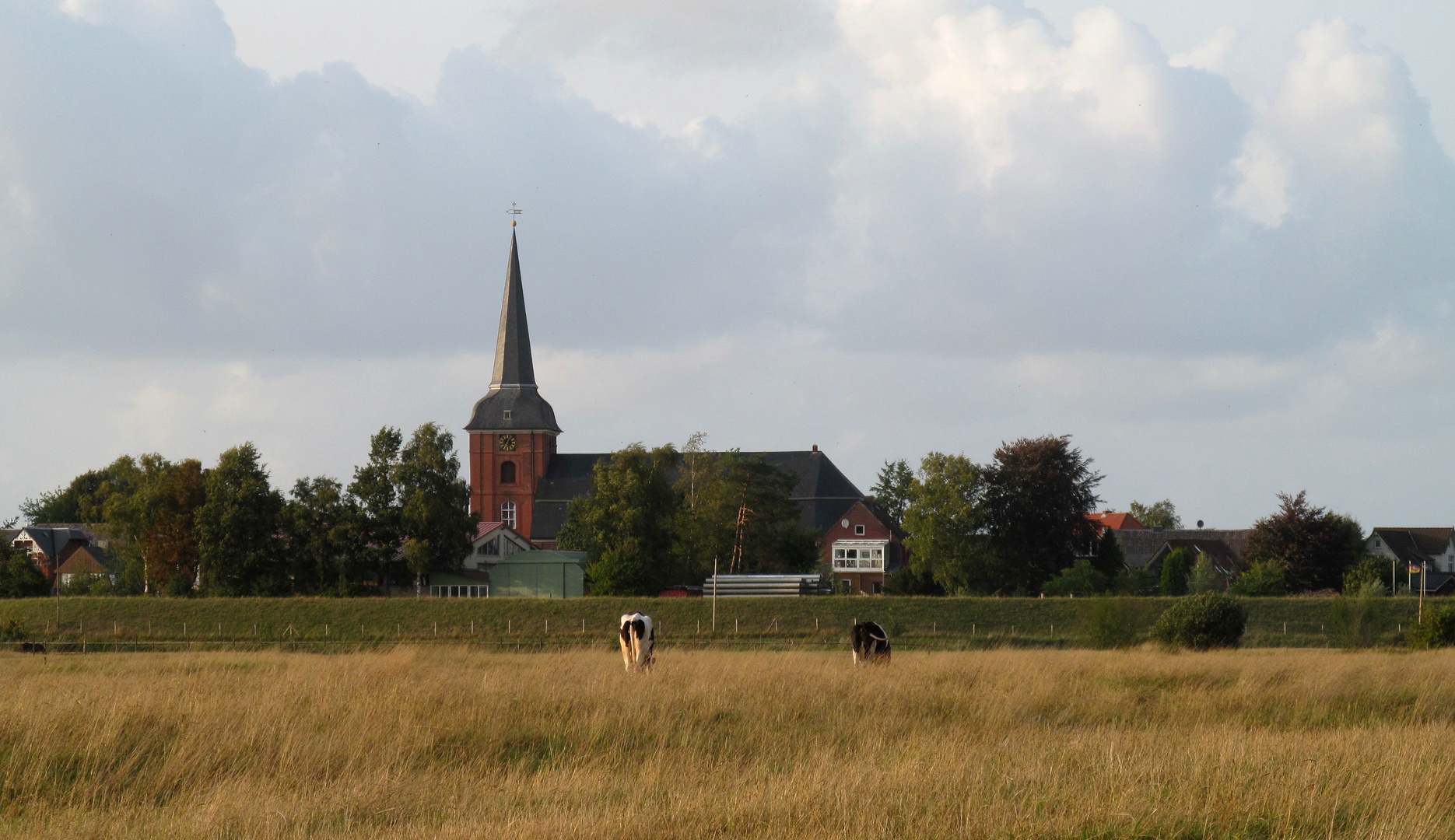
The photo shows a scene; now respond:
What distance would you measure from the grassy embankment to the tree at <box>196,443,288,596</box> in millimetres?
5484

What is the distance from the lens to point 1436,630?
32.9 metres

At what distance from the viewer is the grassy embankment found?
159ft

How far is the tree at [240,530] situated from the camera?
61.7 metres

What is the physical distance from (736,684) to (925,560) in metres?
52.5

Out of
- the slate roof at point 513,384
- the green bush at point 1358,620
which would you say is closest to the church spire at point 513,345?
the slate roof at point 513,384

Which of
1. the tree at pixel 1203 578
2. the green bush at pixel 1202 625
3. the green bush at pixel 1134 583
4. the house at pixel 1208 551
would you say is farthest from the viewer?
the house at pixel 1208 551

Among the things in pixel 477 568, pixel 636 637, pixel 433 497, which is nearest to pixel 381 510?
pixel 433 497

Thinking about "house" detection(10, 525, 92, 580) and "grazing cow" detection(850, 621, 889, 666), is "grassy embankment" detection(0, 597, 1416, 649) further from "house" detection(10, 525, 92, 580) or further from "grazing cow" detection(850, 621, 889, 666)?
"house" detection(10, 525, 92, 580)

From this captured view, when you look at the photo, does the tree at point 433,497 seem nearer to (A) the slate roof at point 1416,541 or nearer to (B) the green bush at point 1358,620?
(B) the green bush at point 1358,620

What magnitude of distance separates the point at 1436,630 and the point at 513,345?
3475 inches

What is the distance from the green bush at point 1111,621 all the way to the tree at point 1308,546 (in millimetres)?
33120

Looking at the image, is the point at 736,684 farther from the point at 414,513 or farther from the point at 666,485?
the point at 666,485

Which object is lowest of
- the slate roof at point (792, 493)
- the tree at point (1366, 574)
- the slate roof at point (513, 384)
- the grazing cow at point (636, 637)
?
the tree at point (1366, 574)

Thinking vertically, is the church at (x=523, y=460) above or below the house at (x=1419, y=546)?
above
